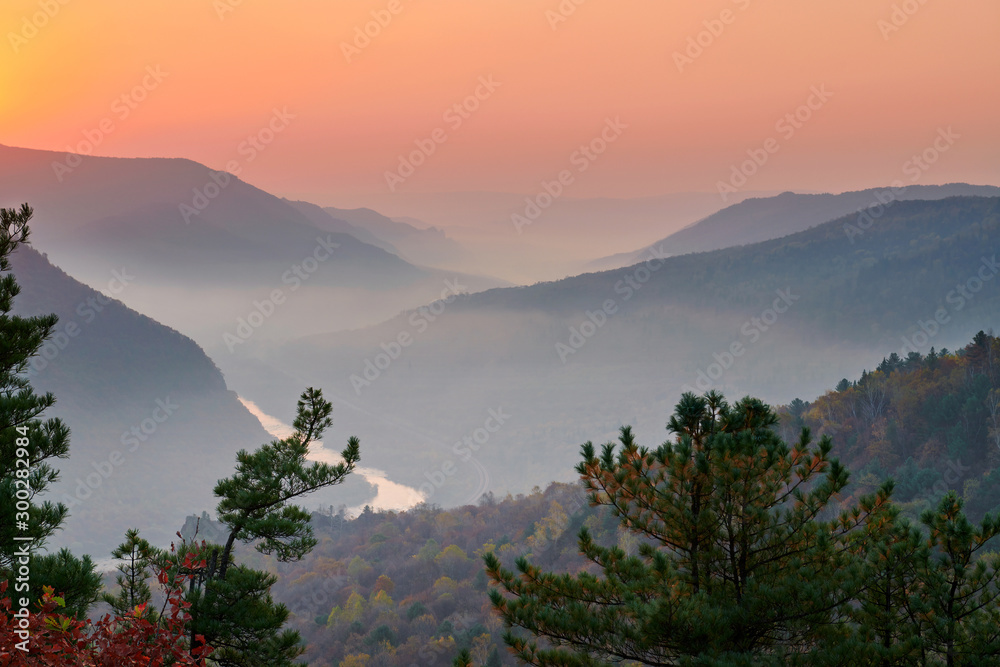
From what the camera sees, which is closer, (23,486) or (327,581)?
(23,486)

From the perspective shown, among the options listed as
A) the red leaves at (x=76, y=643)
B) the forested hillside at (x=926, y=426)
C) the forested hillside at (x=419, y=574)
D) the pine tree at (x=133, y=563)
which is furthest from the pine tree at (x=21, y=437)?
the forested hillside at (x=926, y=426)

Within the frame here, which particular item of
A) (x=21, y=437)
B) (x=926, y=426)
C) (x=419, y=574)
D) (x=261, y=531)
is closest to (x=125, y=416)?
(x=419, y=574)

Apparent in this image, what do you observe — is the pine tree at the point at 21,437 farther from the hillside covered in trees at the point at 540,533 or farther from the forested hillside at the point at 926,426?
the forested hillside at the point at 926,426

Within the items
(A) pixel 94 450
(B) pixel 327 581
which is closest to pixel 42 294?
(A) pixel 94 450

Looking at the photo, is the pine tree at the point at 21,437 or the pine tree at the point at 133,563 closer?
the pine tree at the point at 21,437

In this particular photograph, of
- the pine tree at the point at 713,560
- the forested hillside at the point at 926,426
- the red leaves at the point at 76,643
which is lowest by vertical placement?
the red leaves at the point at 76,643

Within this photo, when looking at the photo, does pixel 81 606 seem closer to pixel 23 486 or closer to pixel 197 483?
pixel 23 486
